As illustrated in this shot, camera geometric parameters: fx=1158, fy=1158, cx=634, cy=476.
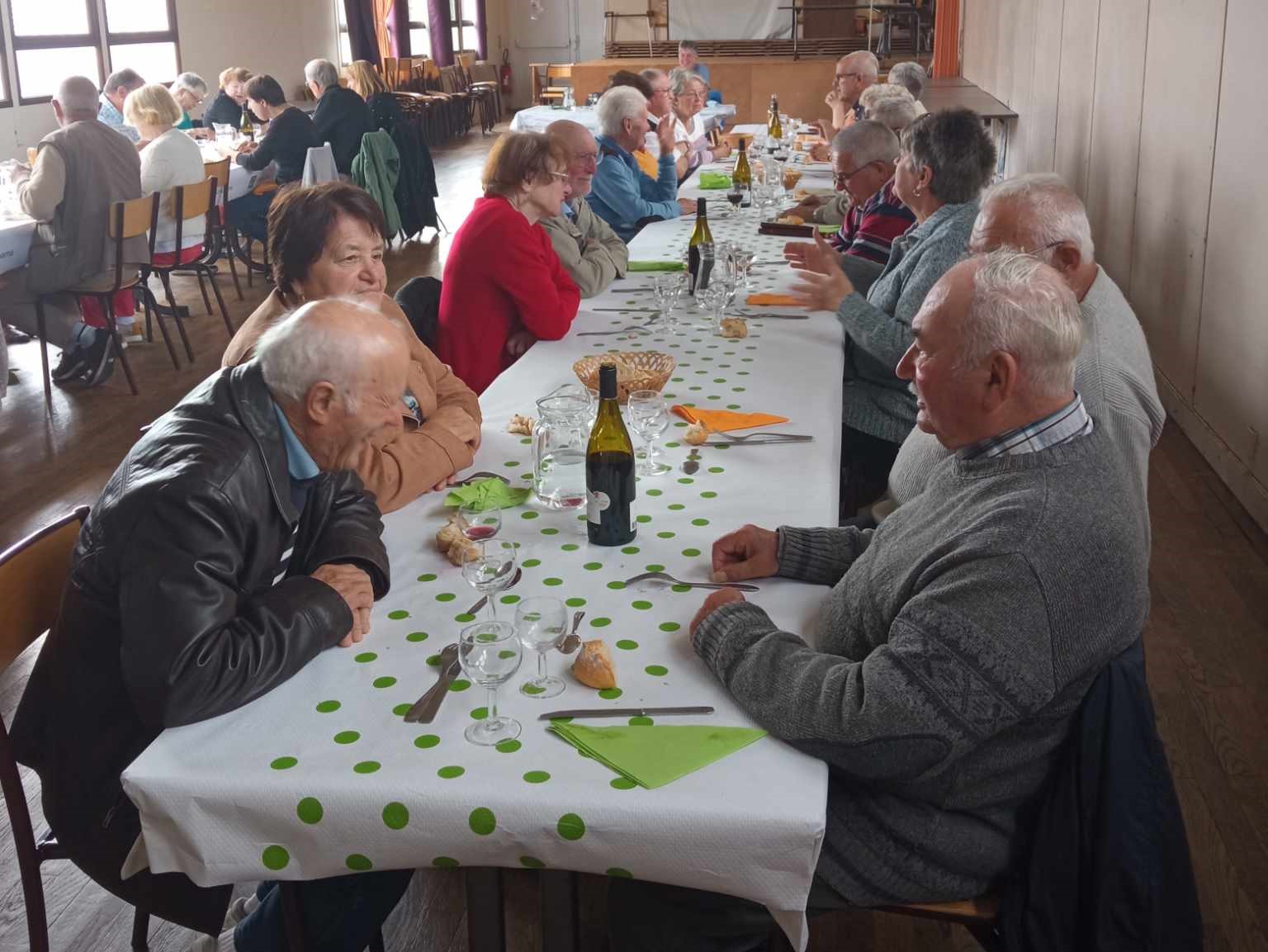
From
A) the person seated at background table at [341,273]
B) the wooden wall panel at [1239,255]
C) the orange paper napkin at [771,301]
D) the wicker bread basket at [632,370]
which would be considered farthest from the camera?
the wooden wall panel at [1239,255]

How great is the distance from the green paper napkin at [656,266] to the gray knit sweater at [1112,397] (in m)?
1.94

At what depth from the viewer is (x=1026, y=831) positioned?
1551 millimetres

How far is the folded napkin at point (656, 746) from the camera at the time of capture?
4.40 ft

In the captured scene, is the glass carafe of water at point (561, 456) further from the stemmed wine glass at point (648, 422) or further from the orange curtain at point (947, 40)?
the orange curtain at point (947, 40)

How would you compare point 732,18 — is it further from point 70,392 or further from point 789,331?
point 789,331

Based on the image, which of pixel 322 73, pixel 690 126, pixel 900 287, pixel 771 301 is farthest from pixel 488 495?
pixel 322 73

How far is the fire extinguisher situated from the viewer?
20453 mm

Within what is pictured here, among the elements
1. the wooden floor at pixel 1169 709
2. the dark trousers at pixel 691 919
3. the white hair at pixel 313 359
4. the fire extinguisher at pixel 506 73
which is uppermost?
the fire extinguisher at pixel 506 73

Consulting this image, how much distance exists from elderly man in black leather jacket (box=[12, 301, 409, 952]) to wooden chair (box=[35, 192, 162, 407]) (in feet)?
14.1

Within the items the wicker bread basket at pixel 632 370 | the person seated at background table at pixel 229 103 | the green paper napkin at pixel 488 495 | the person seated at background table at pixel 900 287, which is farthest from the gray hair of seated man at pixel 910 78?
the green paper napkin at pixel 488 495

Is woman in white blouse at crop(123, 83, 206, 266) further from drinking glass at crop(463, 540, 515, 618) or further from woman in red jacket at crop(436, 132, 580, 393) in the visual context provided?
drinking glass at crop(463, 540, 515, 618)

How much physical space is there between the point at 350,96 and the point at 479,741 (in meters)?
8.10

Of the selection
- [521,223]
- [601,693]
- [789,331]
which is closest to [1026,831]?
[601,693]

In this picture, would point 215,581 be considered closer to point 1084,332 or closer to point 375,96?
point 1084,332
